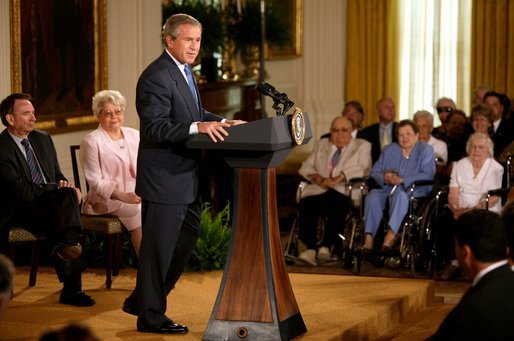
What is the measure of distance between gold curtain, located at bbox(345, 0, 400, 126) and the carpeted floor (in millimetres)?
5131

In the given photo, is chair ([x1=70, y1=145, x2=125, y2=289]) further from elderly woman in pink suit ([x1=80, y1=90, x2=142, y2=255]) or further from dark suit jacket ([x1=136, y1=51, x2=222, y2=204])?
dark suit jacket ([x1=136, y1=51, x2=222, y2=204])

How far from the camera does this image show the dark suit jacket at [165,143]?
448 cm

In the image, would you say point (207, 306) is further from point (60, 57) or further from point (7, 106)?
point (60, 57)

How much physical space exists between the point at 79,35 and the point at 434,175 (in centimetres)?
277

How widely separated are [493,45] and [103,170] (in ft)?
18.2

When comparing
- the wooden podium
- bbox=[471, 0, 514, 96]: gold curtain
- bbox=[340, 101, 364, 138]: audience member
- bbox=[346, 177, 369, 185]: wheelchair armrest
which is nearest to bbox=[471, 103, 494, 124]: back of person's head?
bbox=[346, 177, 369, 185]: wheelchair armrest

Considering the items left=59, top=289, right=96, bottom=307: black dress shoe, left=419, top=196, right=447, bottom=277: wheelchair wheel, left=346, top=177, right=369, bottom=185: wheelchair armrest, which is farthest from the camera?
left=346, top=177, right=369, bottom=185: wheelchair armrest

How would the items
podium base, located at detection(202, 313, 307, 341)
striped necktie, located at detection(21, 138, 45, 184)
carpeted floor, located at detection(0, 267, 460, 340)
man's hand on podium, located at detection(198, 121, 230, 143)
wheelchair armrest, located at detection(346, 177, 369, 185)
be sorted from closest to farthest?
man's hand on podium, located at detection(198, 121, 230, 143), podium base, located at detection(202, 313, 307, 341), carpeted floor, located at detection(0, 267, 460, 340), striped necktie, located at detection(21, 138, 45, 184), wheelchair armrest, located at detection(346, 177, 369, 185)

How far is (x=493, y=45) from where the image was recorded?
10.6 metres

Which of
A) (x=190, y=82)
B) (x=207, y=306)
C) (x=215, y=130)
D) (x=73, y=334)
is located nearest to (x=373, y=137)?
(x=207, y=306)

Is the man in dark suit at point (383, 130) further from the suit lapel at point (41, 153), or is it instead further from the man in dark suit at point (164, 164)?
the man in dark suit at point (164, 164)

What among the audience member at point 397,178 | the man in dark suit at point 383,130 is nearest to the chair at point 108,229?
the audience member at point 397,178

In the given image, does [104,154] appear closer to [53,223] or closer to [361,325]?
[53,223]

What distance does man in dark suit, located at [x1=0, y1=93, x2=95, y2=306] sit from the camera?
5547mm
